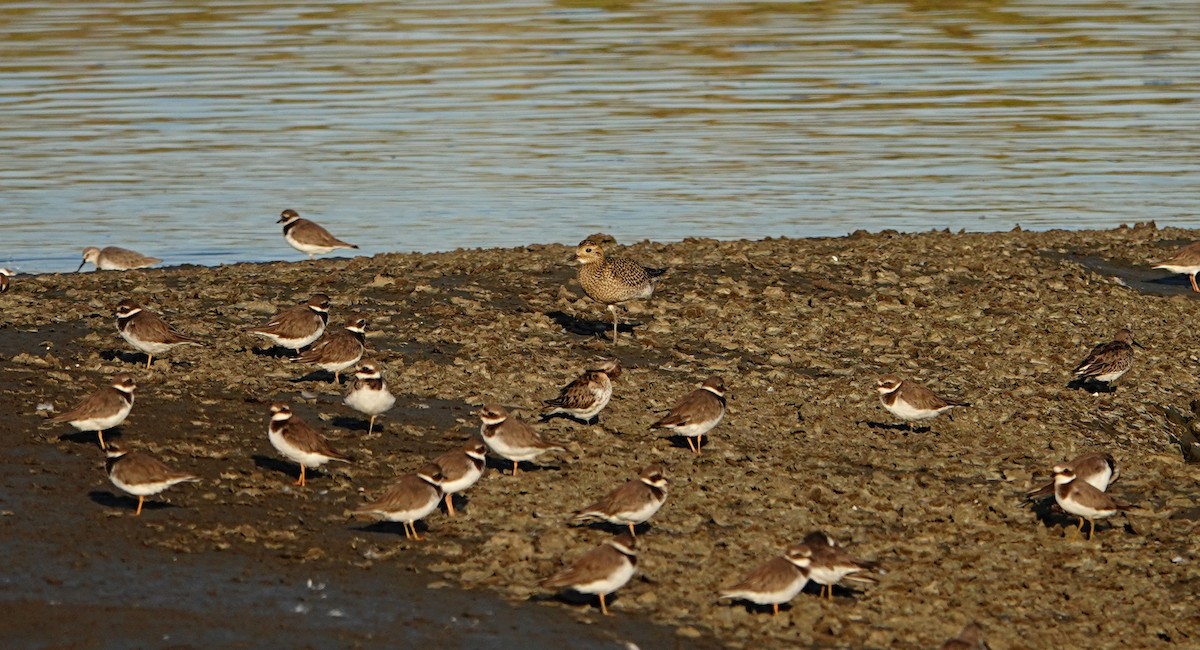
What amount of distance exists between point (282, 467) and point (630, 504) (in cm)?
317

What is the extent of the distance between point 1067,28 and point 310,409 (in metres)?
44.9

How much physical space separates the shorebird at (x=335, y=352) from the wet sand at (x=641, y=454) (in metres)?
0.34

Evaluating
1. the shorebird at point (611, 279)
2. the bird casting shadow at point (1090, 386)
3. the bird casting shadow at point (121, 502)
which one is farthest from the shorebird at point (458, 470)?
the bird casting shadow at point (1090, 386)

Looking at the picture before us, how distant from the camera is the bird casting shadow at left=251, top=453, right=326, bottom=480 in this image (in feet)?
43.7

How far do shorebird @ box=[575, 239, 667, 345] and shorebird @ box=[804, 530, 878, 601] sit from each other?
6.61m

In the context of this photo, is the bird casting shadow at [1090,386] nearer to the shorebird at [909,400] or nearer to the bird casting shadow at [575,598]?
the shorebird at [909,400]

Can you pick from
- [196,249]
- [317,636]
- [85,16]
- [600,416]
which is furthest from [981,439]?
[85,16]

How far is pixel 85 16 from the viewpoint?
200 ft

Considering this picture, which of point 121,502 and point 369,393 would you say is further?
point 369,393

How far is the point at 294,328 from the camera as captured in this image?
635 inches

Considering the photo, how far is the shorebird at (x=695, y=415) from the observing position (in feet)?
45.8

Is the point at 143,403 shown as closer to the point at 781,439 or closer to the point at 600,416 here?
the point at 600,416

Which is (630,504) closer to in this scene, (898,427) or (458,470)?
(458,470)

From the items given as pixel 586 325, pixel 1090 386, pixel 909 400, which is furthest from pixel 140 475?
pixel 1090 386
